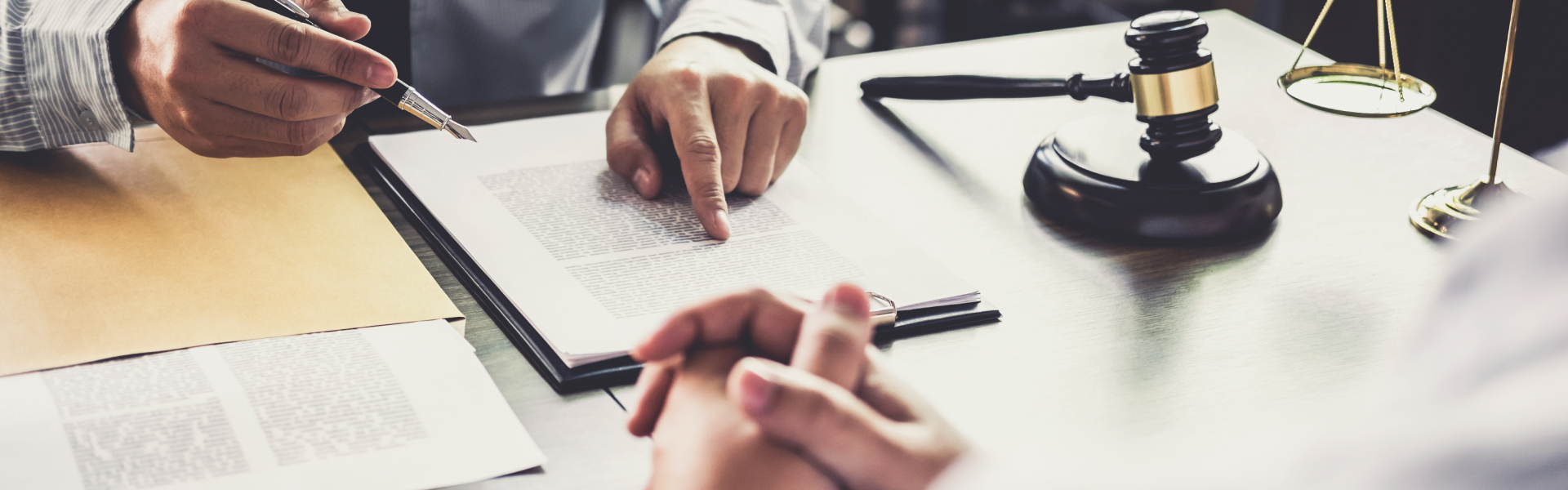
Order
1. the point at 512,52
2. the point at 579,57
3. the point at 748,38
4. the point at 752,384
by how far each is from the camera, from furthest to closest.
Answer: the point at 579,57
the point at 512,52
the point at 748,38
the point at 752,384

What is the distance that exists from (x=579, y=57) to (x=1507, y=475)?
134 cm

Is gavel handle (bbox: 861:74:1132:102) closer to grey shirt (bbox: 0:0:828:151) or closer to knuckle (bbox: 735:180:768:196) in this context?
grey shirt (bbox: 0:0:828:151)

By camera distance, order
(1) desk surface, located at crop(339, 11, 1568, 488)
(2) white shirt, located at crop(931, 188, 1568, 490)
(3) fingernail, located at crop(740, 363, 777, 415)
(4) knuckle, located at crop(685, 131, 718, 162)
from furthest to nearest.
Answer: (4) knuckle, located at crop(685, 131, 718, 162) → (1) desk surface, located at crop(339, 11, 1568, 488) → (3) fingernail, located at crop(740, 363, 777, 415) → (2) white shirt, located at crop(931, 188, 1568, 490)

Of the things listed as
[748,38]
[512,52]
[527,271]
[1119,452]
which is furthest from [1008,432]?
[512,52]

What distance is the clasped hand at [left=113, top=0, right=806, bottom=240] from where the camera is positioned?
761mm

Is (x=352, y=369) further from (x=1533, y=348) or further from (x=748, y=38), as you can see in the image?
(x=748, y=38)

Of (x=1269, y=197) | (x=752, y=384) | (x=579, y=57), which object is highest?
(x=752, y=384)

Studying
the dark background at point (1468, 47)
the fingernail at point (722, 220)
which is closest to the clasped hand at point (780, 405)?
the fingernail at point (722, 220)

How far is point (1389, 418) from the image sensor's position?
1.07ft

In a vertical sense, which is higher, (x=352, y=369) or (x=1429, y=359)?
A: (x=1429, y=359)

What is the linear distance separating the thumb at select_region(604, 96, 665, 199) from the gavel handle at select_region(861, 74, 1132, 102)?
0.91ft

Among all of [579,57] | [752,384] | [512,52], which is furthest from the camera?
[579,57]

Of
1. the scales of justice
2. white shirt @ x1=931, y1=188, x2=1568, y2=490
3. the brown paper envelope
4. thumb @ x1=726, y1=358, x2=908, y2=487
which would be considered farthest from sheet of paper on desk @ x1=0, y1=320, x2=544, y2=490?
the scales of justice

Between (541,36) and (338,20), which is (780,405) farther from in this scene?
(541,36)
